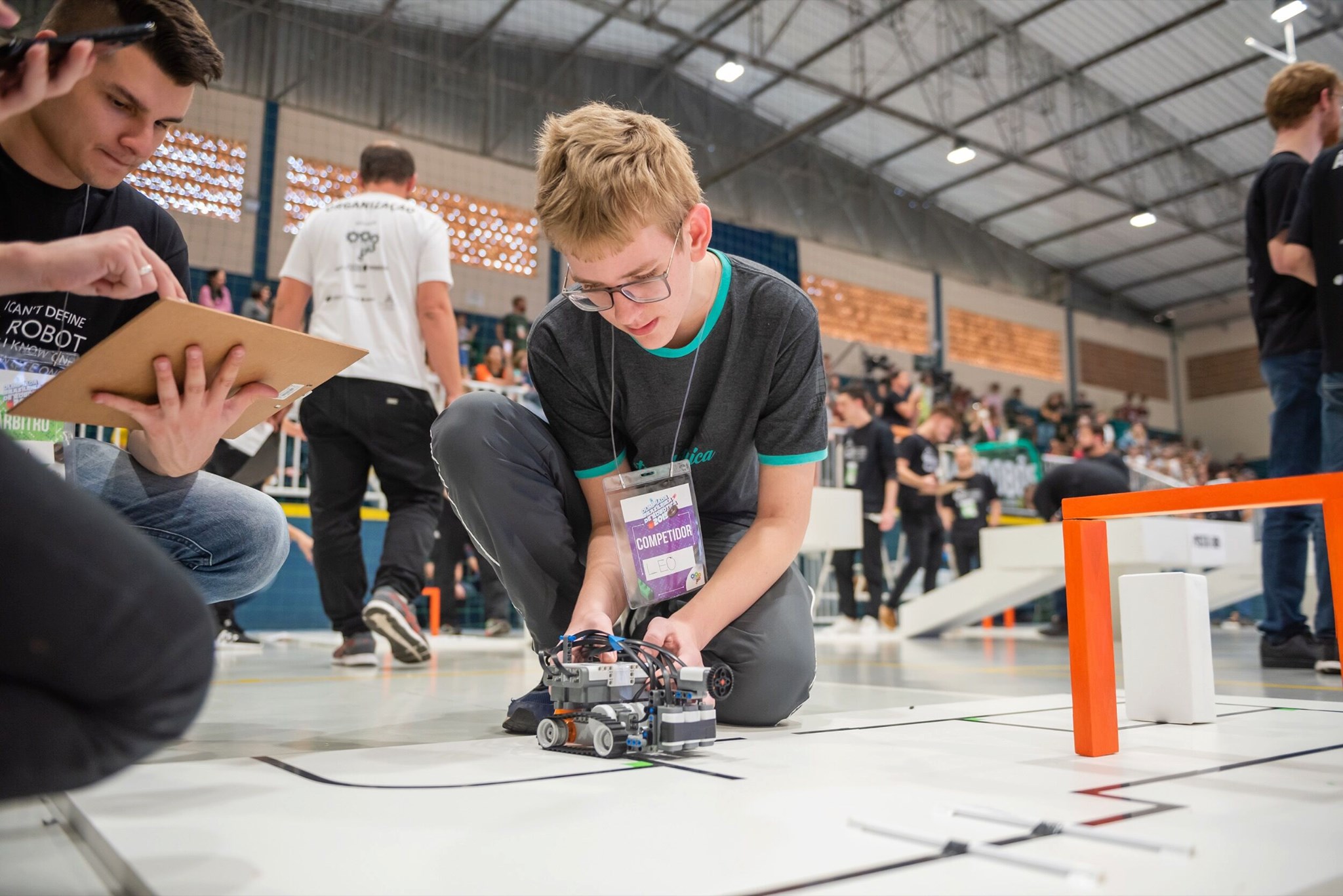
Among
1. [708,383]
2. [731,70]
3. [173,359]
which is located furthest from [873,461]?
[731,70]

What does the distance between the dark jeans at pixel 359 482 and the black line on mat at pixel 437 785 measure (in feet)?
5.56

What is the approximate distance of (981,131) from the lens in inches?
520

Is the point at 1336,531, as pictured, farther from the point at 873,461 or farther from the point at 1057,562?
the point at 873,461

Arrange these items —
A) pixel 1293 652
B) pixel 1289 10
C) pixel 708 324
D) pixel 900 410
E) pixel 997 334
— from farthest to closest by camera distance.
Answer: pixel 997 334 → pixel 1289 10 → pixel 900 410 → pixel 1293 652 → pixel 708 324

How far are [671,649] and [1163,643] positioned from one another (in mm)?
872

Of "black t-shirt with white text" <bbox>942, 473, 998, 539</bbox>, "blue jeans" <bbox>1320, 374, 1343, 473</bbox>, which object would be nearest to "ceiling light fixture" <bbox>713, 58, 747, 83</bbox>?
"black t-shirt with white text" <bbox>942, 473, 998, 539</bbox>

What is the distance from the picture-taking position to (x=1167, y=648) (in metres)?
1.55

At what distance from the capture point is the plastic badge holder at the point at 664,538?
1400 millimetres

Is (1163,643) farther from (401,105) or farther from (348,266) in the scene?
(401,105)

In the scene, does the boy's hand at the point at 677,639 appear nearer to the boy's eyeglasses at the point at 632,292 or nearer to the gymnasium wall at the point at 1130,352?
the boy's eyeglasses at the point at 632,292

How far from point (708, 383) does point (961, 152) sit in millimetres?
11462

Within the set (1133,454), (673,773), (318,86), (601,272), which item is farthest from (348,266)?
(1133,454)

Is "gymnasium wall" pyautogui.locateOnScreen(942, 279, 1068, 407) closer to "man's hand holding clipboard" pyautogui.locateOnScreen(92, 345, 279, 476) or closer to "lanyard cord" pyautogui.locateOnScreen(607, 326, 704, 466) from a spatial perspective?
"lanyard cord" pyautogui.locateOnScreen(607, 326, 704, 466)

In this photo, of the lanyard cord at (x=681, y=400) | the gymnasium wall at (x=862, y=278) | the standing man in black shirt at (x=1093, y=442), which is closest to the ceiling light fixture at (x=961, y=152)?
the gymnasium wall at (x=862, y=278)
